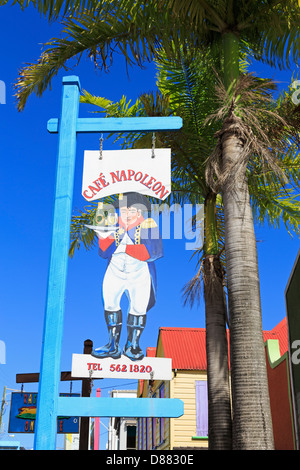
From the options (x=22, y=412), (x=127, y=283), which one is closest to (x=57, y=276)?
(x=127, y=283)

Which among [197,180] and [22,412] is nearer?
[197,180]

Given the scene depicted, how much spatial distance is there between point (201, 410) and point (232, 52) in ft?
44.5

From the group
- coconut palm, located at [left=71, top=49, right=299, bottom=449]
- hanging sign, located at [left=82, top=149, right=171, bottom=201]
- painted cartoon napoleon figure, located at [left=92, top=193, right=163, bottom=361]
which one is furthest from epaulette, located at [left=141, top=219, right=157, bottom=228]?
coconut palm, located at [left=71, top=49, right=299, bottom=449]

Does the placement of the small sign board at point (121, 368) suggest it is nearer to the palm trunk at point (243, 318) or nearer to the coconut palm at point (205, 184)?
the palm trunk at point (243, 318)

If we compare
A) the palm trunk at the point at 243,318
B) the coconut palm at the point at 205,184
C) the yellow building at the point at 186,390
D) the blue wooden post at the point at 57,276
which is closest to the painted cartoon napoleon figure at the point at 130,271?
the blue wooden post at the point at 57,276

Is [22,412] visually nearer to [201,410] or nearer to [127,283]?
[201,410]

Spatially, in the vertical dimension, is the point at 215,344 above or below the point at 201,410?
below

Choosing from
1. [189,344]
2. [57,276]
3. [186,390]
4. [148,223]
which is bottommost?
[57,276]

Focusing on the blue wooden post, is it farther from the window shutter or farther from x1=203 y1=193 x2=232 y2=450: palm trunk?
the window shutter

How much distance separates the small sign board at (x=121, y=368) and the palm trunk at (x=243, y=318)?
307 centimetres

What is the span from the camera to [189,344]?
69.7 ft

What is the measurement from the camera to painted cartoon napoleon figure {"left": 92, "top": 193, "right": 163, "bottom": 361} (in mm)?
5408
